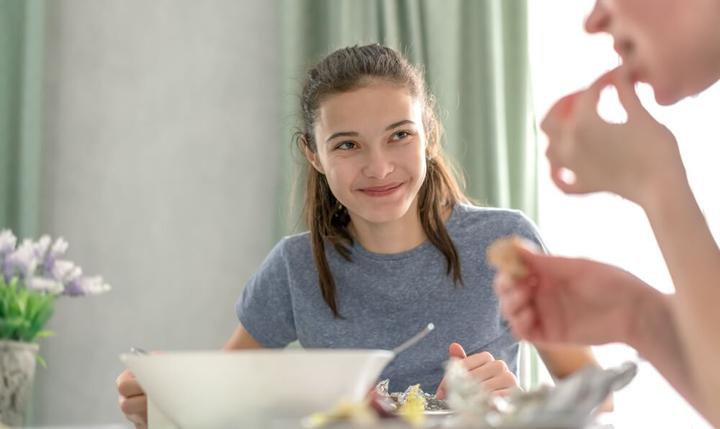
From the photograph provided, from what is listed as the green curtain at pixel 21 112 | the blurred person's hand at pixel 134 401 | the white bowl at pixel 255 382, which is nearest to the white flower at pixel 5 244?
the white bowl at pixel 255 382

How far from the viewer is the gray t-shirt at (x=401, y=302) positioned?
1980 millimetres

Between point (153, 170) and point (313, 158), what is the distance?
3.58ft

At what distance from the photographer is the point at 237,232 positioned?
316 cm

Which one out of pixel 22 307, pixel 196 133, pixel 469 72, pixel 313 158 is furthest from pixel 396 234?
pixel 196 133

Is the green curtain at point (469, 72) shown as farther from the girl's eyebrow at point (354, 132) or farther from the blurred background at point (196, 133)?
the girl's eyebrow at point (354, 132)

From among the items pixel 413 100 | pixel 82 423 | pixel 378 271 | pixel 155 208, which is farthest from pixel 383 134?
pixel 82 423

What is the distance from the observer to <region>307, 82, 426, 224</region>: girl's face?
1.97 meters

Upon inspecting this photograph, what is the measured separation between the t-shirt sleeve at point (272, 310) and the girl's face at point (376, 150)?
0.23 meters

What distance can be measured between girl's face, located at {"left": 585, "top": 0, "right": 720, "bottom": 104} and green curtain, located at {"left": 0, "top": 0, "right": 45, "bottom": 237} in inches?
96.5

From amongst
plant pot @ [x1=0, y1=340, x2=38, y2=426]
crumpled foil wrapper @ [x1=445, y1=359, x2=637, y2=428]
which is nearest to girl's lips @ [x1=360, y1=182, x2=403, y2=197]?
plant pot @ [x1=0, y1=340, x2=38, y2=426]

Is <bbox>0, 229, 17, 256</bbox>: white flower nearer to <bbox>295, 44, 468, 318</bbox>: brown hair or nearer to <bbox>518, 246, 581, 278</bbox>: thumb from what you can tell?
<bbox>518, 246, 581, 278</bbox>: thumb

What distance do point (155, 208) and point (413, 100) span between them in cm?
134

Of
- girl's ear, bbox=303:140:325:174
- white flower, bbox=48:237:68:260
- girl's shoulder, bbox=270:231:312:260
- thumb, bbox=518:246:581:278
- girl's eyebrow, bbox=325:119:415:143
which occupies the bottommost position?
girl's shoulder, bbox=270:231:312:260

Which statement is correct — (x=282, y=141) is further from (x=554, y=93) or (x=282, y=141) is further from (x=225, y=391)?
(x=225, y=391)
